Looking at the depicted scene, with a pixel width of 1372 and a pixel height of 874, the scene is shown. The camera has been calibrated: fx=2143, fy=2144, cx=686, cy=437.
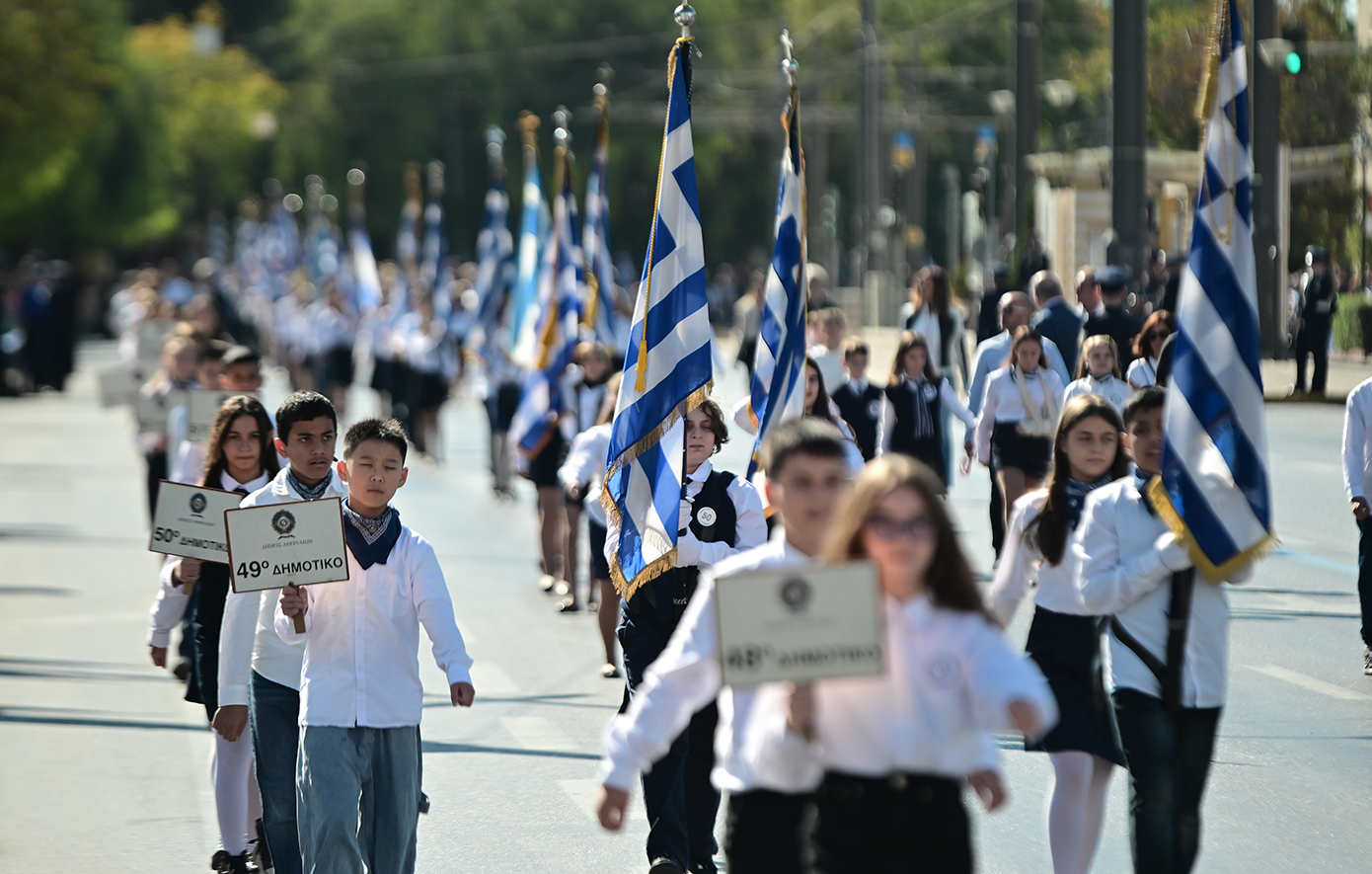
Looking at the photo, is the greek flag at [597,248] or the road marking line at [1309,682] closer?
the road marking line at [1309,682]

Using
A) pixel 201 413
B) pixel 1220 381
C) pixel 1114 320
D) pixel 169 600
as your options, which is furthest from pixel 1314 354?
pixel 169 600

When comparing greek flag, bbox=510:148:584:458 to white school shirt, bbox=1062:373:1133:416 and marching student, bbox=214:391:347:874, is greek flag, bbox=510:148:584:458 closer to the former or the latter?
white school shirt, bbox=1062:373:1133:416

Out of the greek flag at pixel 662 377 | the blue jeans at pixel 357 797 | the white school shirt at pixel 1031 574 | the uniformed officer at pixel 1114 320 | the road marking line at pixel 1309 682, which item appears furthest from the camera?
the uniformed officer at pixel 1114 320

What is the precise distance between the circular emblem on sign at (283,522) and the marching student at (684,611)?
1745mm

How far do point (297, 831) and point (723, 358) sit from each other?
4172 centimetres

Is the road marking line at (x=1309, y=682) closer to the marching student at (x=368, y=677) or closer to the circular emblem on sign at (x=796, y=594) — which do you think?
the marching student at (x=368, y=677)

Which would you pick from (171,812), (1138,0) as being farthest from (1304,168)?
(171,812)

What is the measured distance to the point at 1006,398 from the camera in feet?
44.0

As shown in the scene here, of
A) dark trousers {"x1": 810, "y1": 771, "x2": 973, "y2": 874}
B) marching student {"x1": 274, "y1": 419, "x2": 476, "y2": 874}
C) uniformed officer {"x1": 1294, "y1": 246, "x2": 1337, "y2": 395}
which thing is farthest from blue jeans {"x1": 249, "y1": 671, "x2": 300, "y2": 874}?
uniformed officer {"x1": 1294, "y1": 246, "x2": 1337, "y2": 395}

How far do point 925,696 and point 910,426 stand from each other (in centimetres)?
943

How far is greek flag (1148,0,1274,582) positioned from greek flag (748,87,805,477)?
2848 millimetres

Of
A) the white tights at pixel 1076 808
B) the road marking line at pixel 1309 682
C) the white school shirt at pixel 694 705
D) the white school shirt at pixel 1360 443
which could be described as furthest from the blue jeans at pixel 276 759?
the white school shirt at pixel 1360 443

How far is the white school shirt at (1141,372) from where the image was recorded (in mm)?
12562

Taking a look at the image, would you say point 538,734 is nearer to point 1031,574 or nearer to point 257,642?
point 257,642
